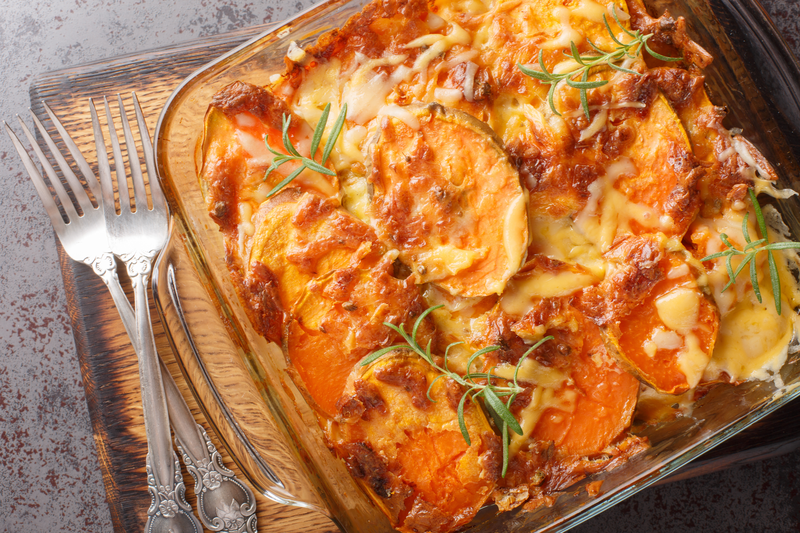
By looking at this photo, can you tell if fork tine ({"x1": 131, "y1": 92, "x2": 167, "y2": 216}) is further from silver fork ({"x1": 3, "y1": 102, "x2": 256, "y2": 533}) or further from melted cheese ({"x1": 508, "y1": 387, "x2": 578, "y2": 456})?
melted cheese ({"x1": 508, "y1": 387, "x2": 578, "y2": 456})

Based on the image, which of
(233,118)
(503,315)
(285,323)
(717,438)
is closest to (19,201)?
(233,118)

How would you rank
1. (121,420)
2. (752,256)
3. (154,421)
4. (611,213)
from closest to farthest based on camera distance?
(752,256)
(611,213)
(154,421)
(121,420)

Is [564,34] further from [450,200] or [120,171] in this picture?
[120,171]

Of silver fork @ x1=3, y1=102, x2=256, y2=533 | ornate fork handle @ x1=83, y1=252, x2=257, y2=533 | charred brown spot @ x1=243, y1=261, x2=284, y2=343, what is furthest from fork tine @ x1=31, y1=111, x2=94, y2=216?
charred brown spot @ x1=243, y1=261, x2=284, y2=343

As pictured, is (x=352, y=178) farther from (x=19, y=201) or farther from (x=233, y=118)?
(x=19, y=201)

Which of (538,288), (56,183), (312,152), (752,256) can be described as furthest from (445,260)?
(56,183)

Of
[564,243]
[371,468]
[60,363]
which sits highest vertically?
[564,243]
